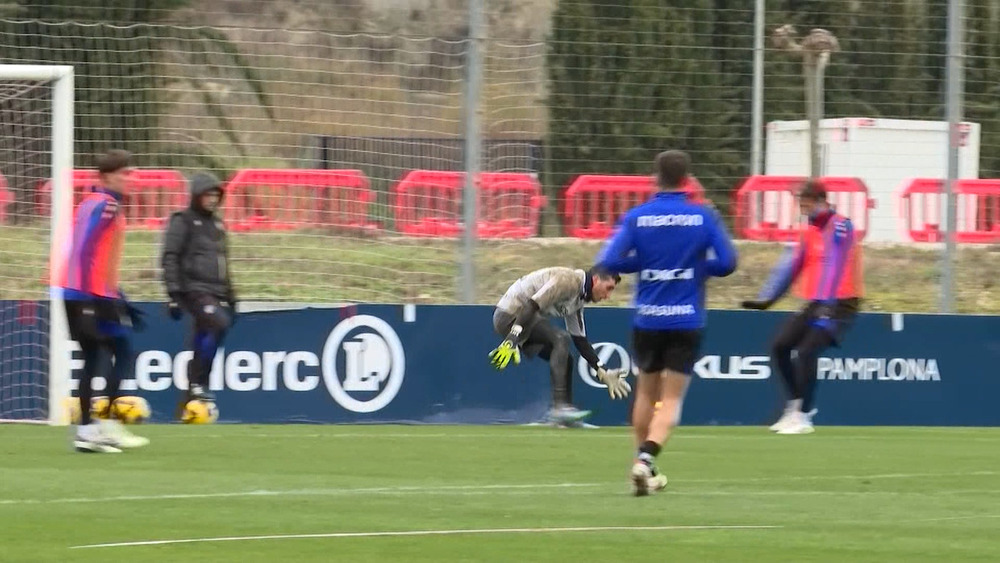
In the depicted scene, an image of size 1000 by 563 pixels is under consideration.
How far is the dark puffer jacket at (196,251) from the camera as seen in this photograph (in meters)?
15.1

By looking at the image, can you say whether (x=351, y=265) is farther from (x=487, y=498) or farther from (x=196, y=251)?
(x=487, y=498)

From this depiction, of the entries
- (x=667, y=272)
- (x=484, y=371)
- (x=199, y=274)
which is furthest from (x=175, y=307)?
(x=667, y=272)

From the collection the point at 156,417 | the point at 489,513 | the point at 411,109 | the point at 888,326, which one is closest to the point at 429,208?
the point at 411,109

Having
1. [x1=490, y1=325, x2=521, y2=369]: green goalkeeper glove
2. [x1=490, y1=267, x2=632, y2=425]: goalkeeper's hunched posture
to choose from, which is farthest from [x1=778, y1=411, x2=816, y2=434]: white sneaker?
[x1=490, y1=325, x2=521, y2=369]: green goalkeeper glove

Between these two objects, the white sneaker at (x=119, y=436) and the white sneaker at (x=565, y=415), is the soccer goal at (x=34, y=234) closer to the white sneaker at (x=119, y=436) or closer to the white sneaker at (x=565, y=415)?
the white sneaker at (x=119, y=436)

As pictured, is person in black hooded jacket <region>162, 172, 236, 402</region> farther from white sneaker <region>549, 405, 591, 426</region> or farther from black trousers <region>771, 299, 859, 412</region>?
black trousers <region>771, 299, 859, 412</region>

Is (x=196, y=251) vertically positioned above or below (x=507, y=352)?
above

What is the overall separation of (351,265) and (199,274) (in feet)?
7.53

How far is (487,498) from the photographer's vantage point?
976 centimetres

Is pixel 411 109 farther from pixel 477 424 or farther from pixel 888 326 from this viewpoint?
pixel 888 326

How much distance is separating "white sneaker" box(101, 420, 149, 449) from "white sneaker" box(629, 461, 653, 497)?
393 cm

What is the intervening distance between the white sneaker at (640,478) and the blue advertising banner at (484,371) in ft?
21.1

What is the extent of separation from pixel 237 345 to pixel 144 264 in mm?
2027

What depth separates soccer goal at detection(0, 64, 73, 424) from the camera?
14398 millimetres
